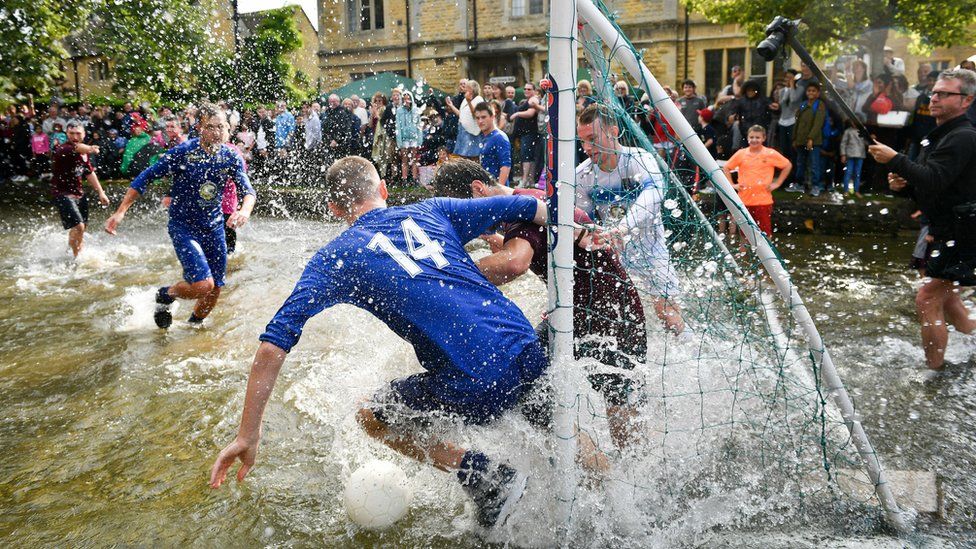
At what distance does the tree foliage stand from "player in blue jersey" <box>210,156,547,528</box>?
14473mm

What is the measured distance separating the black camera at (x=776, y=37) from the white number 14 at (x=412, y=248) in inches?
80.7

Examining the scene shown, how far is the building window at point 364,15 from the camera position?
3056 centimetres

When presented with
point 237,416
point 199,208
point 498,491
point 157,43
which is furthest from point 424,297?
point 157,43

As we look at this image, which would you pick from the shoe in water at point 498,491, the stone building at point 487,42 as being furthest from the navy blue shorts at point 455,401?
the stone building at point 487,42

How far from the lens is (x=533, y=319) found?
639 centimetres

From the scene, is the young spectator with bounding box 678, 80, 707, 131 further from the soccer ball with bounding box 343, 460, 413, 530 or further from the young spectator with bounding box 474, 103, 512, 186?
the soccer ball with bounding box 343, 460, 413, 530

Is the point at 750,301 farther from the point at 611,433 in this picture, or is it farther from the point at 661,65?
the point at 661,65

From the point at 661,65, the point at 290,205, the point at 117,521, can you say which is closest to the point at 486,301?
the point at 117,521

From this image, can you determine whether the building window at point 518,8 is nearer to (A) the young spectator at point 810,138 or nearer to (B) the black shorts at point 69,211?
(A) the young spectator at point 810,138

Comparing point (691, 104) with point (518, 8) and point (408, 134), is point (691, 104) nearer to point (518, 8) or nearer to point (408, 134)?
point (408, 134)

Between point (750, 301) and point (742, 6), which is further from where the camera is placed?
point (742, 6)

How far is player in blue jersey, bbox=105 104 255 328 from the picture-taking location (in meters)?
6.03

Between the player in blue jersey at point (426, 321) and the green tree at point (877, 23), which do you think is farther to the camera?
the green tree at point (877, 23)

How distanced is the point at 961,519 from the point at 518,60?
2626 centimetres
